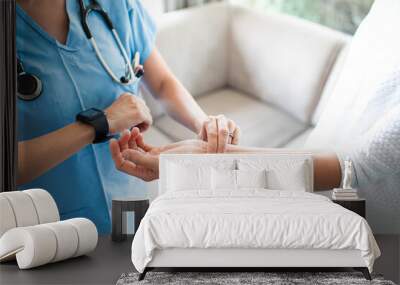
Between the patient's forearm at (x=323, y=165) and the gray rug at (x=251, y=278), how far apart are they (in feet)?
4.66

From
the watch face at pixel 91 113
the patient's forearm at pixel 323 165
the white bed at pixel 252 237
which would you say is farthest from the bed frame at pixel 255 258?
the watch face at pixel 91 113

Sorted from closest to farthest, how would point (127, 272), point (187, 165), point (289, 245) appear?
point (289, 245)
point (127, 272)
point (187, 165)

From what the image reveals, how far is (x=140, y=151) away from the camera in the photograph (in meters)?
5.96

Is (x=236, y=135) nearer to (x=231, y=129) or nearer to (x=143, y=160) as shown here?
(x=231, y=129)

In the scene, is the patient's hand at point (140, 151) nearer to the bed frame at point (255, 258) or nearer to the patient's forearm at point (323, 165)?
the patient's forearm at point (323, 165)

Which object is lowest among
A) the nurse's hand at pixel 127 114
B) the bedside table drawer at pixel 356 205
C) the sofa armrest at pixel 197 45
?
the bedside table drawer at pixel 356 205

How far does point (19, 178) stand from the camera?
589cm

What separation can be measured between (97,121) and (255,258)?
2.07 meters

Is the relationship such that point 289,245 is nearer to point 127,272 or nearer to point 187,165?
point 127,272

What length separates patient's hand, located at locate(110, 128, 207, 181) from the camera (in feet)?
19.4

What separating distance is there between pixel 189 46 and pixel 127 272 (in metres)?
2.07

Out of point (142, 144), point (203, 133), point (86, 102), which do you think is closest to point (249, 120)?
point (203, 133)

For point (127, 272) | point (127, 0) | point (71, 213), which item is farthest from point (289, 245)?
Result: point (127, 0)

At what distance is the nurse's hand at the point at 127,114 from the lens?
19.3 feet
